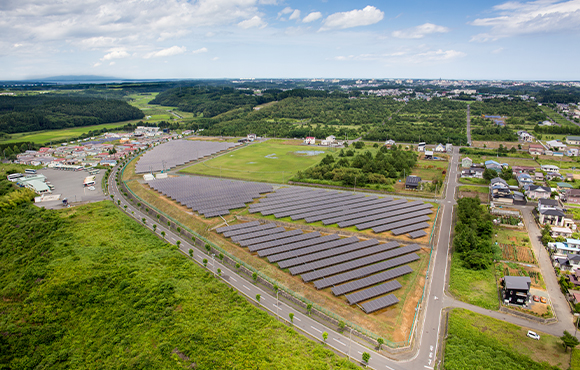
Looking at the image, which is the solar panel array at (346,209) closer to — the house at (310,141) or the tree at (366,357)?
the tree at (366,357)

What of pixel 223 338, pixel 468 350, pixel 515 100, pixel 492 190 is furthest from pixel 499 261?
pixel 515 100

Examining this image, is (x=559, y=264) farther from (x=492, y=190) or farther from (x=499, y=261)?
(x=492, y=190)

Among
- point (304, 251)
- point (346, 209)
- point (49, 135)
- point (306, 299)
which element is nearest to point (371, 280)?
point (306, 299)

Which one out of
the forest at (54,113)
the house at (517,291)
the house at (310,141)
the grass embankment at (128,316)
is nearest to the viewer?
the grass embankment at (128,316)

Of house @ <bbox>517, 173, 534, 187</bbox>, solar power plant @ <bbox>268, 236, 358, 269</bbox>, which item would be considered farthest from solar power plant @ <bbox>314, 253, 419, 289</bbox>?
house @ <bbox>517, 173, 534, 187</bbox>

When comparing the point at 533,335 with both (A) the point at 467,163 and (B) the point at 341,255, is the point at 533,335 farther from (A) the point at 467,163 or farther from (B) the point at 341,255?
(A) the point at 467,163

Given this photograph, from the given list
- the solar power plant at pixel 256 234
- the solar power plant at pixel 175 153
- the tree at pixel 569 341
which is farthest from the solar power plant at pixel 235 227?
the solar power plant at pixel 175 153
